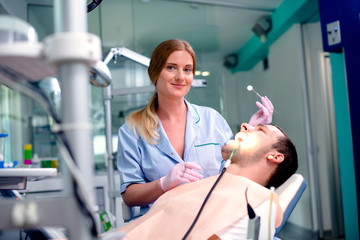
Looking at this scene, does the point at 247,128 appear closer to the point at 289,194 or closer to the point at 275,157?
the point at 275,157

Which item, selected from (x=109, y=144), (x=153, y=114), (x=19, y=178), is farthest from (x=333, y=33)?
(x=19, y=178)

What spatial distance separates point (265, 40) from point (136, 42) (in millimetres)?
A: 1382

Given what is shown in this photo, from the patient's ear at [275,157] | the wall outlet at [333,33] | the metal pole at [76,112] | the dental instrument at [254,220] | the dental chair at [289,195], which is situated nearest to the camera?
the metal pole at [76,112]

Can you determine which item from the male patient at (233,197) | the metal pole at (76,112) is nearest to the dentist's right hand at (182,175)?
the male patient at (233,197)

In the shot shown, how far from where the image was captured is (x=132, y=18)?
3.05 meters

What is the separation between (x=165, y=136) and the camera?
1.44 metres

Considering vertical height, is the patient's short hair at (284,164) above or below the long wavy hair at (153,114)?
below

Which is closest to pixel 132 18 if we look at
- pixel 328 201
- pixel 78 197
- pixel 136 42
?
pixel 136 42

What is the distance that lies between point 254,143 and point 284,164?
0.14 meters

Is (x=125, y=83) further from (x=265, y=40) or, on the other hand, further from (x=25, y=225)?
(x=25, y=225)

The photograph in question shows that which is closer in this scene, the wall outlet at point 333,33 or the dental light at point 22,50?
the dental light at point 22,50

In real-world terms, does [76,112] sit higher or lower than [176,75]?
lower

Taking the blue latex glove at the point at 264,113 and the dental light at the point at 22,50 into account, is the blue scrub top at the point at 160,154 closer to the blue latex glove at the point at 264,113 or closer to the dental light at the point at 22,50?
the blue latex glove at the point at 264,113

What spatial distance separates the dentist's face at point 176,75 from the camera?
141cm
